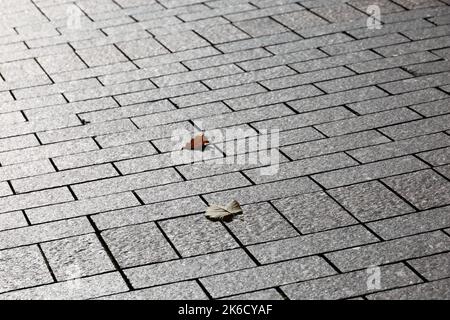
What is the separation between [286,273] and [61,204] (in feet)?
4.96

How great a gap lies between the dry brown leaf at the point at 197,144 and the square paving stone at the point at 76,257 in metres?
1.18

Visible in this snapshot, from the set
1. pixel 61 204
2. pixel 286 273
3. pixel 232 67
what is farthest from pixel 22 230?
pixel 232 67

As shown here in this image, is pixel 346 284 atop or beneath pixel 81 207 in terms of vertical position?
atop

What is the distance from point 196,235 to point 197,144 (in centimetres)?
112

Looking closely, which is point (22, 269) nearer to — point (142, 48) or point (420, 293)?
point (420, 293)

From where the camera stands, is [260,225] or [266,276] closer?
[266,276]

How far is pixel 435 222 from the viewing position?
15.9ft

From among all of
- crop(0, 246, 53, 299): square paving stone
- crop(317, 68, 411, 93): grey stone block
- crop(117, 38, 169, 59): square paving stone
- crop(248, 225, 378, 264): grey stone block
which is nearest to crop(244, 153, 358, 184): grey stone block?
crop(248, 225, 378, 264): grey stone block

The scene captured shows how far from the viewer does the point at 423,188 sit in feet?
17.1

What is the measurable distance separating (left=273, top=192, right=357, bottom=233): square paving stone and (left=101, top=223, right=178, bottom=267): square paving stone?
0.74 meters

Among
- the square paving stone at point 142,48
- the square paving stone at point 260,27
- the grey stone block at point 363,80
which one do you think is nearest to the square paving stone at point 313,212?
the grey stone block at point 363,80

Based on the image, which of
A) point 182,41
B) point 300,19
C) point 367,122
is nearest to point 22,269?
point 367,122
